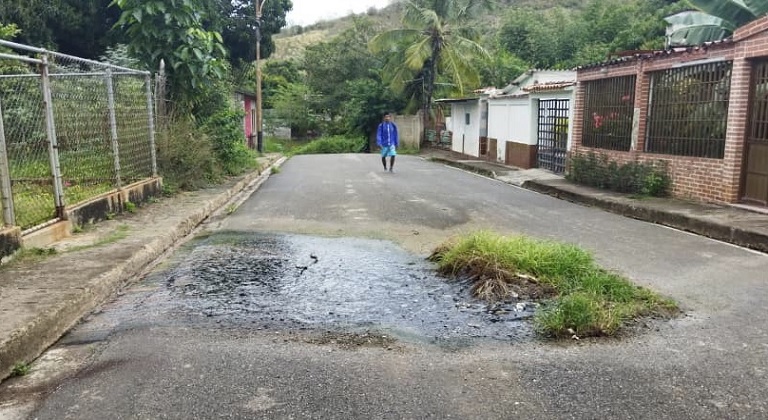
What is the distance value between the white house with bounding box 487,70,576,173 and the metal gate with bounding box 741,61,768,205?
261 inches

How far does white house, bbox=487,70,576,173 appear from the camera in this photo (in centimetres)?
1808

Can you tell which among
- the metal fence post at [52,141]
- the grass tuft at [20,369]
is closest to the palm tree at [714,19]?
the metal fence post at [52,141]

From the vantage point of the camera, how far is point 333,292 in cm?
586

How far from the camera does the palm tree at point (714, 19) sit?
529 inches

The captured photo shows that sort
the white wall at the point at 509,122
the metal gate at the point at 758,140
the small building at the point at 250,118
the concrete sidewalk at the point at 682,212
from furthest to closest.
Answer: the small building at the point at 250,118
the white wall at the point at 509,122
the metal gate at the point at 758,140
the concrete sidewalk at the point at 682,212

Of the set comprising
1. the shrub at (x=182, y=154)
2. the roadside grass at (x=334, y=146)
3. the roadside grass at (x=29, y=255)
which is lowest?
the roadside grass at (x=334, y=146)

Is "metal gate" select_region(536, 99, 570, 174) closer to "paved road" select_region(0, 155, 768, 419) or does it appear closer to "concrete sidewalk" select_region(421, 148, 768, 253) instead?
"concrete sidewalk" select_region(421, 148, 768, 253)

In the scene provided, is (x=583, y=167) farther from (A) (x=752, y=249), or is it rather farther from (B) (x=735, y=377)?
(B) (x=735, y=377)

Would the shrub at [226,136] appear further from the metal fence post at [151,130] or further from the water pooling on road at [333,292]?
the water pooling on road at [333,292]

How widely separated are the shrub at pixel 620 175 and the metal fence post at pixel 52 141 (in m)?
10.1

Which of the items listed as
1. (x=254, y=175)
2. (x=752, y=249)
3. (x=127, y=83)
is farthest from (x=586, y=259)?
(x=254, y=175)

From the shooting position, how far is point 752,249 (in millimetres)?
8039

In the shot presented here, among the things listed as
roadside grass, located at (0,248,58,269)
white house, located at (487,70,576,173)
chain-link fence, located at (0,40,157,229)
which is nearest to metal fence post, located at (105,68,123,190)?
chain-link fence, located at (0,40,157,229)

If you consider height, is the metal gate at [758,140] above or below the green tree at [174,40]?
below
